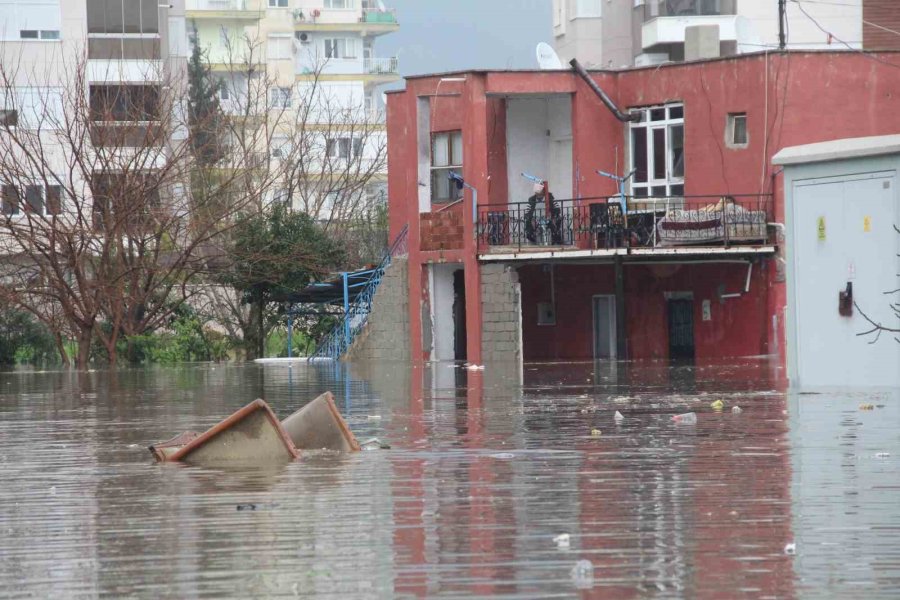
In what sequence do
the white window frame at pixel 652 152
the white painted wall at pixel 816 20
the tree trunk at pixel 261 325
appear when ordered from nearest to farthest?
the white window frame at pixel 652 152 → the tree trunk at pixel 261 325 → the white painted wall at pixel 816 20

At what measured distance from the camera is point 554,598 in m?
5.97

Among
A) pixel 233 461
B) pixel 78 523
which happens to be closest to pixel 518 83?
pixel 233 461

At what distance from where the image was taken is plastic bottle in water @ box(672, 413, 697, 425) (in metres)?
13.9

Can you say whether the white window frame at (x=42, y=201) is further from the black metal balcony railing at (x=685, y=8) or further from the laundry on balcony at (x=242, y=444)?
the laundry on balcony at (x=242, y=444)

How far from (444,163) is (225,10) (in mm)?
76237

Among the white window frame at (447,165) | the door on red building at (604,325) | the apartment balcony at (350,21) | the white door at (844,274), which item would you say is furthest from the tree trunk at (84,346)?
the apartment balcony at (350,21)

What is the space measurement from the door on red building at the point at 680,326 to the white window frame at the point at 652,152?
8.40 feet

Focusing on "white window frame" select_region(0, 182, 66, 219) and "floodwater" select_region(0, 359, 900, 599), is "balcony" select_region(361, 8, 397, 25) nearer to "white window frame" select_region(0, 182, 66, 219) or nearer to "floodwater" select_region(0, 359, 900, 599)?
"white window frame" select_region(0, 182, 66, 219)

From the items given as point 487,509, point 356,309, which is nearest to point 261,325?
point 356,309

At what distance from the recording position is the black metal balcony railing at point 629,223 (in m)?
34.6

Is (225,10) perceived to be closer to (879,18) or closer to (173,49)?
(173,49)

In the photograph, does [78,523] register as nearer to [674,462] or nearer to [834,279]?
[674,462]

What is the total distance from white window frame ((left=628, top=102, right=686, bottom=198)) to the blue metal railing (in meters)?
5.62

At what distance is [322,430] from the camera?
11.9m
